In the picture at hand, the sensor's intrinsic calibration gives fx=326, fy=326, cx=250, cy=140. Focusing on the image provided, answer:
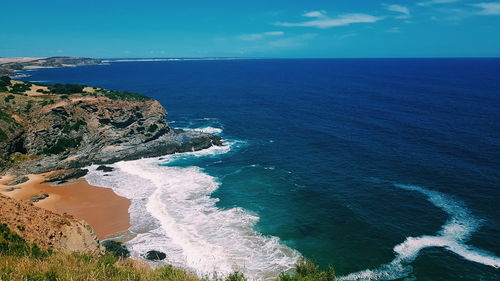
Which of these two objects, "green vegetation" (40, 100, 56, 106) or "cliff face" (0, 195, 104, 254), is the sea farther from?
"green vegetation" (40, 100, 56, 106)

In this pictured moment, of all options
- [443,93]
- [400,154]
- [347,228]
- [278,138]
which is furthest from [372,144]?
[443,93]

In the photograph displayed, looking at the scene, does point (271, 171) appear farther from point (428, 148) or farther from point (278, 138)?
point (428, 148)

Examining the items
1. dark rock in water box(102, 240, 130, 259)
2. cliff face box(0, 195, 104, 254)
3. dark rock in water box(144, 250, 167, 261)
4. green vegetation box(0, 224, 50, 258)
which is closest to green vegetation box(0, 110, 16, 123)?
dark rock in water box(102, 240, 130, 259)

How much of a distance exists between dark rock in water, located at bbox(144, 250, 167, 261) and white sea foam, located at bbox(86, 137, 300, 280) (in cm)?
60

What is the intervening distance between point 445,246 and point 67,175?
5466cm

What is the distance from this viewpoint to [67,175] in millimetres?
54156

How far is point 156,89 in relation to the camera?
155625mm

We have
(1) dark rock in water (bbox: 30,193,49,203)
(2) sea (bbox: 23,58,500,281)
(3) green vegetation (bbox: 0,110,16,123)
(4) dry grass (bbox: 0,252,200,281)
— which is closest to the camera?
(4) dry grass (bbox: 0,252,200,281)

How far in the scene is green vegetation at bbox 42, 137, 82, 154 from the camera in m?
58.7

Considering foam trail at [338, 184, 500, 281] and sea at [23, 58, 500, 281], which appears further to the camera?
sea at [23, 58, 500, 281]

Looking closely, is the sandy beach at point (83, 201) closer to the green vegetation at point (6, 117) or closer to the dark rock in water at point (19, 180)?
the dark rock in water at point (19, 180)

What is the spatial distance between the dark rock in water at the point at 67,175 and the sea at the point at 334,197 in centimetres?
304

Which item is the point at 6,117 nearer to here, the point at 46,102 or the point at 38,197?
the point at 46,102

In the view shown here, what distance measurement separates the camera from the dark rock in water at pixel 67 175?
5257 cm
